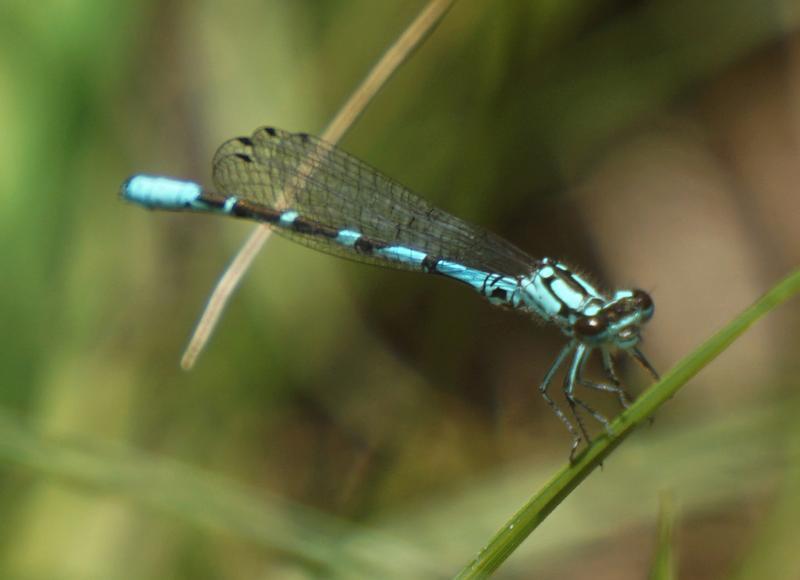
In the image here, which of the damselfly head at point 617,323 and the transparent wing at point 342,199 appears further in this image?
the transparent wing at point 342,199

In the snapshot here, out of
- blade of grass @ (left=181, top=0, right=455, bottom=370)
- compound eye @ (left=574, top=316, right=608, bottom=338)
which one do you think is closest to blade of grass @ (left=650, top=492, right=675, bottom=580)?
compound eye @ (left=574, top=316, right=608, bottom=338)

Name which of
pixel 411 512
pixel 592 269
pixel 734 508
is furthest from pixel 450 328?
pixel 734 508

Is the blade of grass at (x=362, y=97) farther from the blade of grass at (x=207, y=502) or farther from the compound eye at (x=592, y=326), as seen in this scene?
the compound eye at (x=592, y=326)

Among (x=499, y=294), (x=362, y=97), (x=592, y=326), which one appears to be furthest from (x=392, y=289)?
(x=592, y=326)

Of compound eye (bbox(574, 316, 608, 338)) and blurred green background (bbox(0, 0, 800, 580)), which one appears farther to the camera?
blurred green background (bbox(0, 0, 800, 580))

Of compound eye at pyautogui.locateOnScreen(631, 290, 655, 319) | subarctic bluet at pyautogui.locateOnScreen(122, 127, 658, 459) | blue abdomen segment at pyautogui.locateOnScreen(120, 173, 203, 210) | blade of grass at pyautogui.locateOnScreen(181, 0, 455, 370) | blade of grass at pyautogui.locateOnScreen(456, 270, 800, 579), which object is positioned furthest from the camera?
blue abdomen segment at pyautogui.locateOnScreen(120, 173, 203, 210)

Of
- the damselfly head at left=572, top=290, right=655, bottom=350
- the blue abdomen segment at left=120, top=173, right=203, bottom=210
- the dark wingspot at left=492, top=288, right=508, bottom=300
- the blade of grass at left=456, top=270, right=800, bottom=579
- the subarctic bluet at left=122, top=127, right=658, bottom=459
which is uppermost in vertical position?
the blue abdomen segment at left=120, top=173, right=203, bottom=210

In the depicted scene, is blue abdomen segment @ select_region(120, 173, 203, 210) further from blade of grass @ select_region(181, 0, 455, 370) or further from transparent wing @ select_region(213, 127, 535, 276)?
blade of grass @ select_region(181, 0, 455, 370)

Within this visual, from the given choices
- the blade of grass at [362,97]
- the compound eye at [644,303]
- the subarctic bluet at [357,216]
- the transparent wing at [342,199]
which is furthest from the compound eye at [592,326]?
the blade of grass at [362,97]

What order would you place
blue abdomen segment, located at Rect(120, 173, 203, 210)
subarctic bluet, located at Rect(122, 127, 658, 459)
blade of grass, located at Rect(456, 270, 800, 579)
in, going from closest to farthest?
blade of grass, located at Rect(456, 270, 800, 579) < subarctic bluet, located at Rect(122, 127, 658, 459) < blue abdomen segment, located at Rect(120, 173, 203, 210)
